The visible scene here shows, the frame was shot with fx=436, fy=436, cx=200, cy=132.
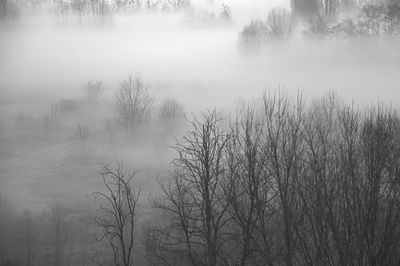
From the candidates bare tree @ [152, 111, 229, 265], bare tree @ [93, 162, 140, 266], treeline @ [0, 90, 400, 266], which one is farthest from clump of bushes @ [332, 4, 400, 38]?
bare tree @ [152, 111, 229, 265]

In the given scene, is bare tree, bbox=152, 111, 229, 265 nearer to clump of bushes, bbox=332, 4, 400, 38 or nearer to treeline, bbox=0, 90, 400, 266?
treeline, bbox=0, 90, 400, 266

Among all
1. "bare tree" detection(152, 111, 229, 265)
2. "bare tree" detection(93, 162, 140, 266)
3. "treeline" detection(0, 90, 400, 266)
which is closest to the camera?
"treeline" detection(0, 90, 400, 266)

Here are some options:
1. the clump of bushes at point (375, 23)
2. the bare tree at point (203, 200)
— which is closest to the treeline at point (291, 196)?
the bare tree at point (203, 200)

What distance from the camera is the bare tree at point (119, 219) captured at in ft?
53.5

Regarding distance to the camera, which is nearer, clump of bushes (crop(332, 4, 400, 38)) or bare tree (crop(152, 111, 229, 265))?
bare tree (crop(152, 111, 229, 265))

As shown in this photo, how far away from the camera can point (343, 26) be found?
52094 millimetres

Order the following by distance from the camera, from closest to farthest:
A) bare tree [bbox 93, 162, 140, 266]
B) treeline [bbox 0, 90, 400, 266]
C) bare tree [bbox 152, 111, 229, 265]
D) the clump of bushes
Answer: treeline [bbox 0, 90, 400, 266]
bare tree [bbox 152, 111, 229, 265]
bare tree [bbox 93, 162, 140, 266]
the clump of bushes

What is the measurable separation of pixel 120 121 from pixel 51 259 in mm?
24192

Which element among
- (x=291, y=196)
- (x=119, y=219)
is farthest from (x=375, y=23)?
(x=291, y=196)

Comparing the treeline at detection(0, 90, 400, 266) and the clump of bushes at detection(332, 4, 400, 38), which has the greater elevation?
the clump of bushes at detection(332, 4, 400, 38)

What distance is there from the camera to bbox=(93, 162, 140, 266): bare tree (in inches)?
642

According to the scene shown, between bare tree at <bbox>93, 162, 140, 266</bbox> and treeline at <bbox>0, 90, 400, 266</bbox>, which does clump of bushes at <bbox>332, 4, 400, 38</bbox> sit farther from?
treeline at <bbox>0, 90, 400, 266</bbox>

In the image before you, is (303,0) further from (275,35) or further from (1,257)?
(1,257)

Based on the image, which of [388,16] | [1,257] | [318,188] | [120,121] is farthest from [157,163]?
[318,188]
